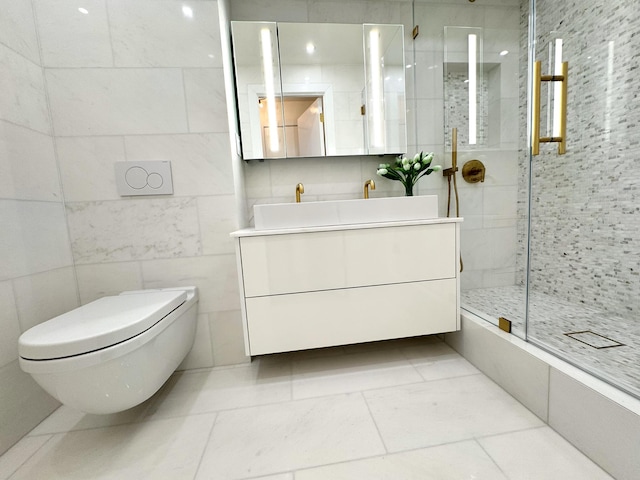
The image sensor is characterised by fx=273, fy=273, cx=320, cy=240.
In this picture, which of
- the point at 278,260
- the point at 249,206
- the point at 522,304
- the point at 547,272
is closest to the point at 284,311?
the point at 278,260

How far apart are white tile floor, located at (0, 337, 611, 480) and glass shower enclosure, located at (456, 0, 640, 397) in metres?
0.33

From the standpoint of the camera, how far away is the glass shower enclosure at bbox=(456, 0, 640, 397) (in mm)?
1176

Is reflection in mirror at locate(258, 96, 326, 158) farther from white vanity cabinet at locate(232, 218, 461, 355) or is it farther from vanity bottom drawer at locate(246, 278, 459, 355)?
vanity bottom drawer at locate(246, 278, 459, 355)

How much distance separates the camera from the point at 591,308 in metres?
1.44

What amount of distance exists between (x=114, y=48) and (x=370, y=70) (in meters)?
1.27

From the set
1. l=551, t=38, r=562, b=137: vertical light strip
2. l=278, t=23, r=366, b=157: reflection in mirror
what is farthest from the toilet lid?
l=551, t=38, r=562, b=137: vertical light strip

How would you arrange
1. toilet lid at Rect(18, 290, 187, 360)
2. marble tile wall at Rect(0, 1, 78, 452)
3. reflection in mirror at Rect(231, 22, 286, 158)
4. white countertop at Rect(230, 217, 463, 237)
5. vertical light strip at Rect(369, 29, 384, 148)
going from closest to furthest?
→ toilet lid at Rect(18, 290, 187, 360) < marble tile wall at Rect(0, 1, 78, 452) < white countertop at Rect(230, 217, 463, 237) < reflection in mirror at Rect(231, 22, 286, 158) < vertical light strip at Rect(369, 29, 384, 148)

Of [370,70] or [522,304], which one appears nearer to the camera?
[522,304]

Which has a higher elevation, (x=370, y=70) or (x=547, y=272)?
(x=370, y=70)

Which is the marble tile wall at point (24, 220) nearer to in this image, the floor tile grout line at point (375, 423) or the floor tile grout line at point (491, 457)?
the floor tile grout line at point (375, 423)

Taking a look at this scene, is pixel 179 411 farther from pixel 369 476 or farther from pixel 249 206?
pixel 249 206

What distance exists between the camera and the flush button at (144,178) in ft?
4.09

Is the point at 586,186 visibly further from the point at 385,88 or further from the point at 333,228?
the point at 333,228

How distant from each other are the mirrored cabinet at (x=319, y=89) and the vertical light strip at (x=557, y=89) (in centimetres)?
71
